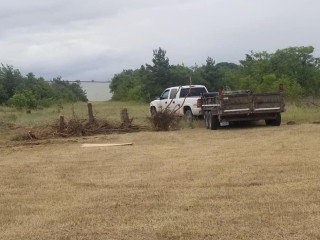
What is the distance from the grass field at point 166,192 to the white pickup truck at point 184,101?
7459 mm

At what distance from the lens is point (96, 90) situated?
366 ft

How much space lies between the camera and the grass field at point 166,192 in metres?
5.74

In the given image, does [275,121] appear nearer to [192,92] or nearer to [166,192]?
[192,92]

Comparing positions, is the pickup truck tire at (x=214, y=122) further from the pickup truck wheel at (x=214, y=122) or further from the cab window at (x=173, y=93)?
the cab window at (x=173, y=93)

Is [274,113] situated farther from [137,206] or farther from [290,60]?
[290,60]

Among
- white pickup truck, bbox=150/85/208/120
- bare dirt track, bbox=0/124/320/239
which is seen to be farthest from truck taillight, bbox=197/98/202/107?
bare dirt track, bbox=0/124/320/239

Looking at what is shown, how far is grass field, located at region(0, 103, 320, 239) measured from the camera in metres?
5.74

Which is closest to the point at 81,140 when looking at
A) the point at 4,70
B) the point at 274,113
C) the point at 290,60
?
the point at 274,113

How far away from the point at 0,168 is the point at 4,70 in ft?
203

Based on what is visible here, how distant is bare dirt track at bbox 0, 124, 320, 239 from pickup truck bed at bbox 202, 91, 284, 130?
15.3ft

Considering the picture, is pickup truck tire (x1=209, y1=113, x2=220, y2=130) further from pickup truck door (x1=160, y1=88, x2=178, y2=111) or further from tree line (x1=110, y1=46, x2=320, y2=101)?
tree line (x1=110, y1=46, x2=320, y2=101)

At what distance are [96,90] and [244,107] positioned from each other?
95.0 meters

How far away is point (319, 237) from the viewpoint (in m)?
5.24

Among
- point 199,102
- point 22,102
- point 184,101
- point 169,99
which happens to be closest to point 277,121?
point 199,102
